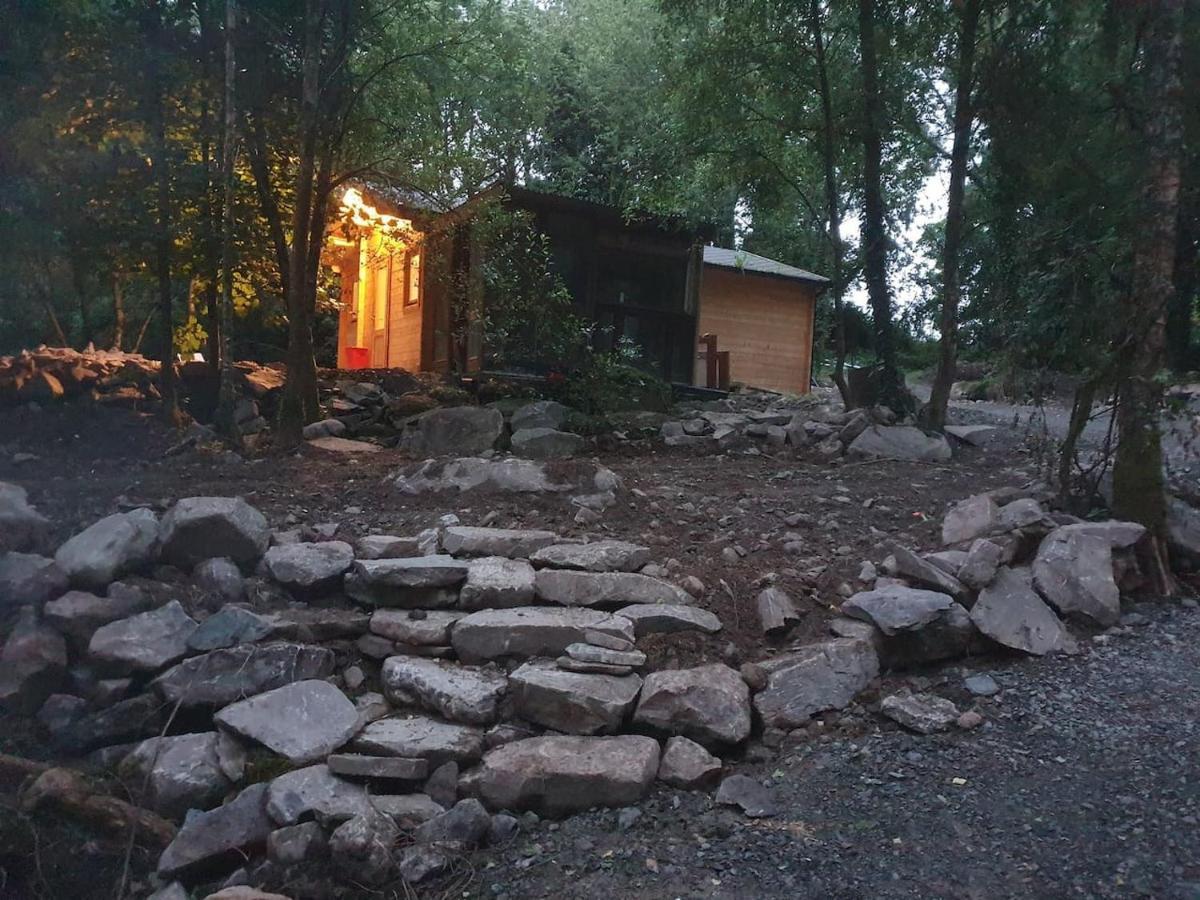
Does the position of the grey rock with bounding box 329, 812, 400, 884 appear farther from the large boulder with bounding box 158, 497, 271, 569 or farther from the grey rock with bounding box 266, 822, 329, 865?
the large boulder with bounding box 158, 497, 271, 569

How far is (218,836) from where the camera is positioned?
364 cm

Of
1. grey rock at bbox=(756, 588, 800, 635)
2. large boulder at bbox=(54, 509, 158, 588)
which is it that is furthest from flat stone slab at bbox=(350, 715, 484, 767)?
large boulder at bbox=(54, 509, 158, 588)

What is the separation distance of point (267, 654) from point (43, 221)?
5624 millimetres

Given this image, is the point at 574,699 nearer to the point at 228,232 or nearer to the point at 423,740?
the point at 423,740

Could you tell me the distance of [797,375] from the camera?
711 inches

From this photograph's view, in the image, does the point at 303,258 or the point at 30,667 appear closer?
the point at 30,667

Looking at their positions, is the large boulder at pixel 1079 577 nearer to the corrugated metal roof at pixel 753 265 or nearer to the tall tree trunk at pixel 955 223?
the tall tree trunk at pixel 955 223

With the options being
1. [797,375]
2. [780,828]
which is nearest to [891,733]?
[780,828]

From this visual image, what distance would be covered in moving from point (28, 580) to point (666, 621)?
3.18 meters

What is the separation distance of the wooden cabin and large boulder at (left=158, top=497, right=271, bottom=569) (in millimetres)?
6176

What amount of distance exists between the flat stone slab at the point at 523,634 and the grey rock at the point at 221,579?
1273mm

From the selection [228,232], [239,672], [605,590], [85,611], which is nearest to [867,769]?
[605,590]

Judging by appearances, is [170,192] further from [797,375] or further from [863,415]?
[797,375]

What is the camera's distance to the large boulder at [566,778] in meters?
3.72
